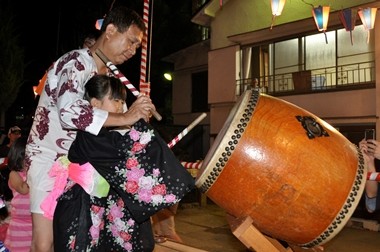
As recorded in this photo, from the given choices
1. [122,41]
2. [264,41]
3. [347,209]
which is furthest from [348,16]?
[122,41]

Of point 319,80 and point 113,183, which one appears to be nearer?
point 113,183

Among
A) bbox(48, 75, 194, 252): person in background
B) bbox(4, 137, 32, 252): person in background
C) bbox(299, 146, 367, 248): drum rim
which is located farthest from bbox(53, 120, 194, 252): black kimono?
bbox(4, 137, 32, 252): person in background

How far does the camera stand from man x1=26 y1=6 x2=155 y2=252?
2.22 meters

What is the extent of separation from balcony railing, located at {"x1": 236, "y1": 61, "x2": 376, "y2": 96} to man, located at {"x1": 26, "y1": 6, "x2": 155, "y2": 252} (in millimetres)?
5983

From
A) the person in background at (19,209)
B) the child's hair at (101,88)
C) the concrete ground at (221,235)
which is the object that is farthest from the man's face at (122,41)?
the concrete ground at (221,235)

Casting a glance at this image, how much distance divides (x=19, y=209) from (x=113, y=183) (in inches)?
70.7

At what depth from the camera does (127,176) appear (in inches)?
78.3

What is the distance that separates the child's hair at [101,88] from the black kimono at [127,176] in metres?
0.33

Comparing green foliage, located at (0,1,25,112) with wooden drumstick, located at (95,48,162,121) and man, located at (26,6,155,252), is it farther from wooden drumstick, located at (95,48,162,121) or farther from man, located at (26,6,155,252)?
wooden drumstick, located at (95,48,162,121)

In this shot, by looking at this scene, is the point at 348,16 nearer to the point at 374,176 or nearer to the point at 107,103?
the point at 374,176

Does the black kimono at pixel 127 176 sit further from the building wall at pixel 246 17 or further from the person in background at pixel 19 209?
the building wall at pixel 246 17

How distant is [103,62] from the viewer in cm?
244

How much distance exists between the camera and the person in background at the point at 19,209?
3.25 m

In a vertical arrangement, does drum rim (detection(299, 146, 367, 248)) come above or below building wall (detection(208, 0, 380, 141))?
below
